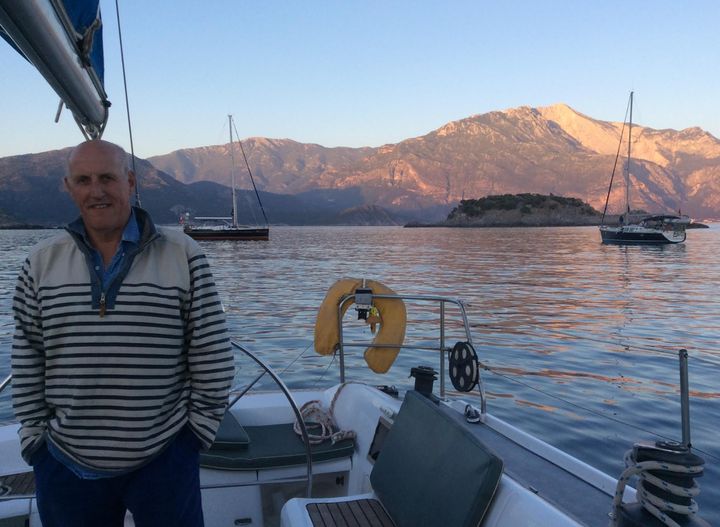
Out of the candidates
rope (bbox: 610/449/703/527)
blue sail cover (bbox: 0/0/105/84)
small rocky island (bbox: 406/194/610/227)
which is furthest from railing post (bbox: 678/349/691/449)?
small rocky island (bbox: 406/194/610/227)

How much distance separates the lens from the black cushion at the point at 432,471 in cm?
295

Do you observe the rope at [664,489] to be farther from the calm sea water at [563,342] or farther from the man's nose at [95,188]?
the man's nose at [95,188]

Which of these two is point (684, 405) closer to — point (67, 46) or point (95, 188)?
point (95, 188)

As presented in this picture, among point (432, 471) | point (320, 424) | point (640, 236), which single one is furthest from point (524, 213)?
point (432, 471)

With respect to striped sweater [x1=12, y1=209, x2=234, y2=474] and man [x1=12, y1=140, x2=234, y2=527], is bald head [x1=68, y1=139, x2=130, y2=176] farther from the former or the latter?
striped sweater [x1=12, y1=209, x2=234, y2=474]

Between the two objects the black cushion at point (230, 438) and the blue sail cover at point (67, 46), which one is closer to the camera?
the blue sail cover at point (67, 46)

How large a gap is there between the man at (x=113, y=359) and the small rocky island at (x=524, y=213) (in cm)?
17901

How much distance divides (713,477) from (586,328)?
32.1ft

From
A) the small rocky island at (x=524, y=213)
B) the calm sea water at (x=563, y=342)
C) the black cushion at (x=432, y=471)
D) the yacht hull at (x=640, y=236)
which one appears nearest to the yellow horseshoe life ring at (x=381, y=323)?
the calm sea water at (x=563, y=342)

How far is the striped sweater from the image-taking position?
2236 millimetres

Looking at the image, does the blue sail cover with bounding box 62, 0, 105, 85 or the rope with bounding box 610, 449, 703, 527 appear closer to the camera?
the rope with bounding box 610, 449, 703, 527

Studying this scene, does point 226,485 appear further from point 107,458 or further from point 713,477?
point 713,477

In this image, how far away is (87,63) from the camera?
3377mm

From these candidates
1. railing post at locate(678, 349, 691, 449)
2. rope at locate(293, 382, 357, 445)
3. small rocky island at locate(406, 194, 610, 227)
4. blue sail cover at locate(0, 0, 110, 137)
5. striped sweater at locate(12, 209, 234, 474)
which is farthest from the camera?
small rocky island at locate(406, 194, 610, 227)
